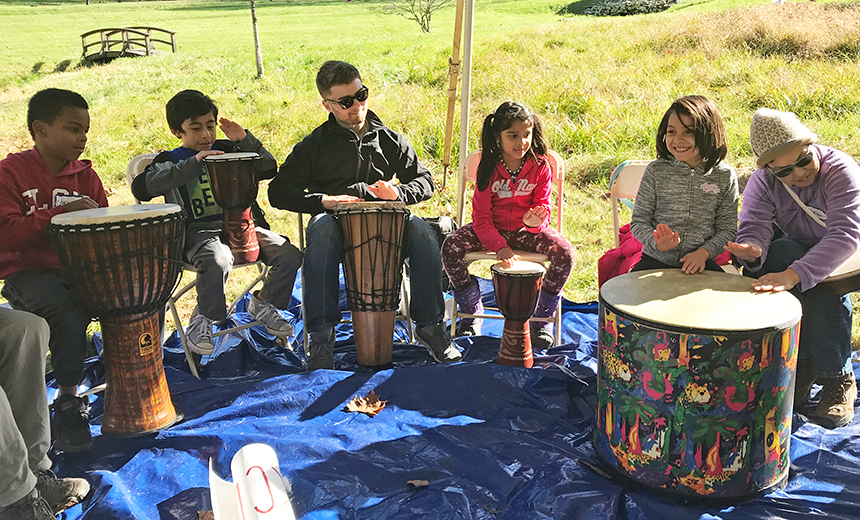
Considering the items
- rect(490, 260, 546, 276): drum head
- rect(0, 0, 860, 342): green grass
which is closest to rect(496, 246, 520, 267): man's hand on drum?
rect(490, 260, 546, 276): drum head

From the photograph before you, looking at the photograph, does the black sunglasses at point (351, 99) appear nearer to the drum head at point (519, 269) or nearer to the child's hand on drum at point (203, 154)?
the child's hand on drum at point (203, 154)

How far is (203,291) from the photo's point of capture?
342 cm

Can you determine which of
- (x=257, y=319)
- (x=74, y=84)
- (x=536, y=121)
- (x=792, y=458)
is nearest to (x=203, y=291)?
(x=257, y=319)

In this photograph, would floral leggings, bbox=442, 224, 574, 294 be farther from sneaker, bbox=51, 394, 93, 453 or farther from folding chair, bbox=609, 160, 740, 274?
sneaker, bbox=51, 394, 93, 453

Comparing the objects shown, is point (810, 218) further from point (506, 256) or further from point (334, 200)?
point (334, 200)

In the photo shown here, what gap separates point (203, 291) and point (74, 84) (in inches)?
307

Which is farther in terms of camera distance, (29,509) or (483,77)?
(483,77)

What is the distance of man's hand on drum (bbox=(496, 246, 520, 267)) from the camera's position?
339 centimetres

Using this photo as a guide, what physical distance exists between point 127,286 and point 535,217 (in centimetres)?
199

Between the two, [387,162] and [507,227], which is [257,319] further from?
[507,227]

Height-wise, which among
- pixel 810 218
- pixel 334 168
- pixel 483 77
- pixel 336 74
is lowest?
pixel 810 218

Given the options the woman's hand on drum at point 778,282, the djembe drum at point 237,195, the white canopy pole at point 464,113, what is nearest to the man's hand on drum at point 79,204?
the djembe drum at point 237,195

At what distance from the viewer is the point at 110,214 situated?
279 cm

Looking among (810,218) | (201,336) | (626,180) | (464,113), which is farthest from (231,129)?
(810,218)
